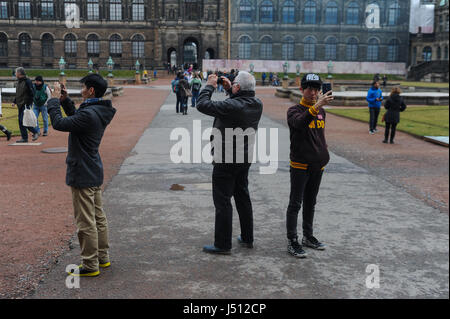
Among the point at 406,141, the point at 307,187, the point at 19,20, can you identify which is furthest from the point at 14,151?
the point at 19,20

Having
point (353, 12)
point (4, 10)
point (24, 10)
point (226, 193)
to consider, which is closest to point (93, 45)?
point (24, 10)

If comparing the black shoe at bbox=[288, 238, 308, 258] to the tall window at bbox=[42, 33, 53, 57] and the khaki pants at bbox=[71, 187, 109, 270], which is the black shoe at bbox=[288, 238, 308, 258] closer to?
the khaki pants at bbox=[71, 187, 109, 270]

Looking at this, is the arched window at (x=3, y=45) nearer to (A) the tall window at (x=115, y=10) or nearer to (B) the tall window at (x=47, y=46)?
(B) the tall window at (x=47, y=46)

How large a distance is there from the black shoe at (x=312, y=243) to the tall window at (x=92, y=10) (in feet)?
242

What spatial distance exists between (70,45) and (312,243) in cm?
7366

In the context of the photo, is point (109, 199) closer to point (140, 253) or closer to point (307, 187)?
point (140, 253)

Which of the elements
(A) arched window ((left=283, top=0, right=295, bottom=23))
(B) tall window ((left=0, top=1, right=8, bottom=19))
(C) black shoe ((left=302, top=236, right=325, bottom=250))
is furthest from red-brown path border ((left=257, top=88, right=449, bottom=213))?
(B) tall window ((left=0, top=1, right=8, bottom=19))

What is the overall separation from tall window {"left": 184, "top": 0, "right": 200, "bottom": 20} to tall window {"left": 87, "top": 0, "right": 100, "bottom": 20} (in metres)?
12.7

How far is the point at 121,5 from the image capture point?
7419 centimetres

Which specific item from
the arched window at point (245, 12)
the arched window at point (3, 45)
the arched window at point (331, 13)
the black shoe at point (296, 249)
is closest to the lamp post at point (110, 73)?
the arched window at point (3, 45)

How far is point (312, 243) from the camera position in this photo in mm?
5809

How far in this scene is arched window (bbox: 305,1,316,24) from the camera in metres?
74.3

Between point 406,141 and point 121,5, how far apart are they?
217 feet

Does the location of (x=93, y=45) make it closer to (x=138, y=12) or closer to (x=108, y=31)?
(x=108, y=31)
